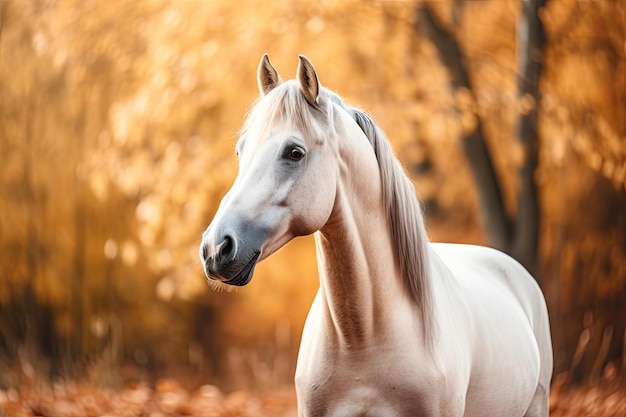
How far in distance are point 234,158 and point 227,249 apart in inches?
139

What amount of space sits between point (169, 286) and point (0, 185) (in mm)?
1313

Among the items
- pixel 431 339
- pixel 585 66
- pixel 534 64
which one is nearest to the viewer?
pixel 431 339

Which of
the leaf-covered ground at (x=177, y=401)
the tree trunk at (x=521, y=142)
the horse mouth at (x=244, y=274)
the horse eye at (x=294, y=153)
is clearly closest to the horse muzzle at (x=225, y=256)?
the horse mouth at (x=244, y=274)

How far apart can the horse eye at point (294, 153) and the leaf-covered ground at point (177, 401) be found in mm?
3243

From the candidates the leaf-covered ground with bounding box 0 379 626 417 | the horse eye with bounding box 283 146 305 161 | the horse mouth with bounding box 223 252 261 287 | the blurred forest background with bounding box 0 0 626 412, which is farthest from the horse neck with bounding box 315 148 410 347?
the leaf-covered ground with bounding box 0 379 626 417

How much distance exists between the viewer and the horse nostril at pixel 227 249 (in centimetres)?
176

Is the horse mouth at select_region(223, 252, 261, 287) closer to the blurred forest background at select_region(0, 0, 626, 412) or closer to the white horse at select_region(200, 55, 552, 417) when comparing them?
the white horse at select_region(200, 55, 552, 417)

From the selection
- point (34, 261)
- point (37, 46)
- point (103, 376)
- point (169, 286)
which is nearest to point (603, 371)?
point (169, 286)

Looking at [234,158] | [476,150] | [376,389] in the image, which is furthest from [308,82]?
[234,158]

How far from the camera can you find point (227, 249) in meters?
1.78

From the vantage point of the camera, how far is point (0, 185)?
5312mm

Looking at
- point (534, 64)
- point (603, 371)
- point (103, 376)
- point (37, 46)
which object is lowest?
point (603, 371)

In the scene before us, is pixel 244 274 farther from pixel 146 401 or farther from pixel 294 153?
pixel 146 401

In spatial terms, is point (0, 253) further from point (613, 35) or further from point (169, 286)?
point (613, 35)
